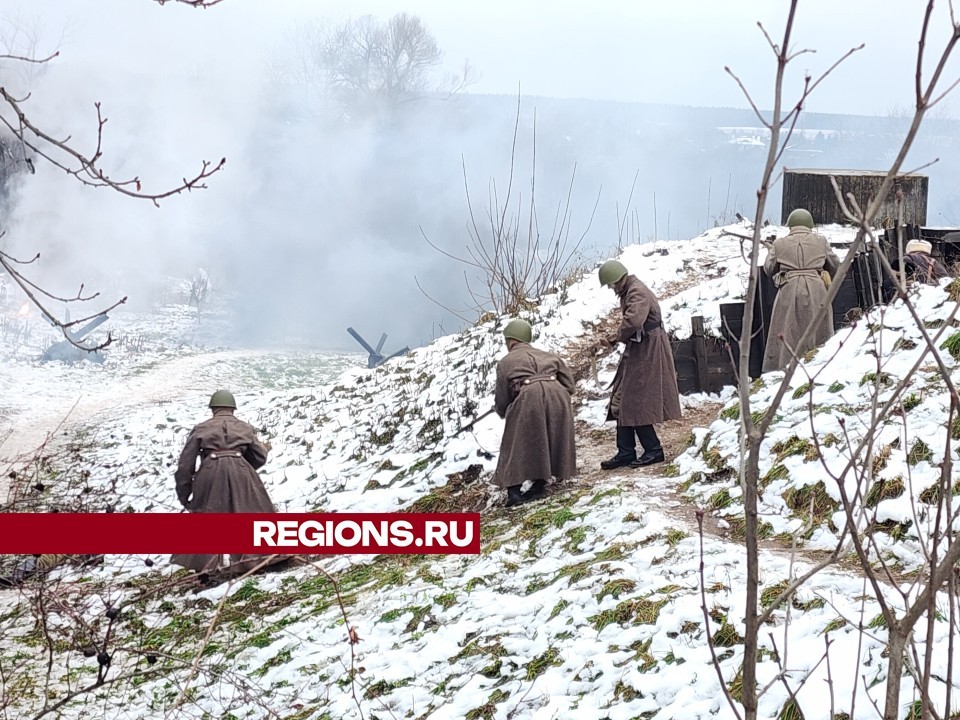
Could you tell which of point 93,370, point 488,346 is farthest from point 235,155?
point 488,346

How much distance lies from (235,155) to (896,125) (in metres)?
36.3

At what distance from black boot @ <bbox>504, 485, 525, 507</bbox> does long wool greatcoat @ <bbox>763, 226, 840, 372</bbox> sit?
2.74 meters

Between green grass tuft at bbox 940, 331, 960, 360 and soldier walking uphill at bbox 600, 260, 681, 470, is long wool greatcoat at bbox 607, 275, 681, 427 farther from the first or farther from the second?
green grass tuft at bbox 940, 331, 960, 360

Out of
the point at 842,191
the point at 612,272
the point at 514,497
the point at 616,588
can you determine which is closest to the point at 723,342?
the point at 612,272

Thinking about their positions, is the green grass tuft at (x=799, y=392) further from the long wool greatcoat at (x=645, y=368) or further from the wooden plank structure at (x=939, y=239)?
the wooden plank structure at (x=939, y=239)

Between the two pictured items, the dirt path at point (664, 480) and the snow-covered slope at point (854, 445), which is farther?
the dirt path at point (664, 480)

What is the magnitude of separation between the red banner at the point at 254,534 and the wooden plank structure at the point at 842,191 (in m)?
6.94

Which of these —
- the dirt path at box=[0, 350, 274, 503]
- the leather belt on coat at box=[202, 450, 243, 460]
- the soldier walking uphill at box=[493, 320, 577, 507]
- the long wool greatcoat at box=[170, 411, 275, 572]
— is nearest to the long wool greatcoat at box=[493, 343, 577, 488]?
the soldier walking uphill at box=[493, 320, 577, 507]

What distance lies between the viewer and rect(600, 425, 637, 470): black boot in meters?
9.02

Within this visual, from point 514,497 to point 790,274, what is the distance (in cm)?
337

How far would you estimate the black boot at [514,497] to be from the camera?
8.81m

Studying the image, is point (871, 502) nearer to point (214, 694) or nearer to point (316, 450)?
point (214, 694)

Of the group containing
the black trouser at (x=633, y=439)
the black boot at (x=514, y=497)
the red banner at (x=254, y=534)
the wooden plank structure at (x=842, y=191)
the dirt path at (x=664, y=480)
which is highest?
the wooden plank structure at (x=842, y=191)

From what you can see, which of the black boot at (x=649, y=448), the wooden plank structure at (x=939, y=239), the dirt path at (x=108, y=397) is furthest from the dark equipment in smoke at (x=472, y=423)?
the dirt path at (x=108, y=397)
